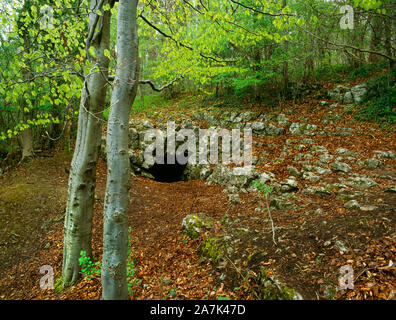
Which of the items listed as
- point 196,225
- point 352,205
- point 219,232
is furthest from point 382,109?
point 196,225

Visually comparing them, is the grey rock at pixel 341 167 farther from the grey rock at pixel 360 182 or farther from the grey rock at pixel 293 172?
the grey rock at pixel 293 172

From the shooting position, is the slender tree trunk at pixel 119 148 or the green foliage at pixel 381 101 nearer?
the slender tree trunk at pixel 119 148

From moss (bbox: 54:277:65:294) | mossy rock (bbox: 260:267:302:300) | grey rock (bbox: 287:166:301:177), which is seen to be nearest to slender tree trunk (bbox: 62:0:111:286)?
moss (bbox: 54:277:65:294)

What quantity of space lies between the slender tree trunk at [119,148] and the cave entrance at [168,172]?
22.5 feet

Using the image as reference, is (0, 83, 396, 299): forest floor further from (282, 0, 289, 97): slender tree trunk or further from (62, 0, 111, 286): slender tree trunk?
(282, 0, 289, 97): slender tree trunk

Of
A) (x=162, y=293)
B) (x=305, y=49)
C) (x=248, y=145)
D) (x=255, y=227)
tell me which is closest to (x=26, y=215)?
(x=162, y=293)

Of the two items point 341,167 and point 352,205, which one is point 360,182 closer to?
point 341,167

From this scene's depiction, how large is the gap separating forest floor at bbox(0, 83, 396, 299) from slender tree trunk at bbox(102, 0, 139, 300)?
133 cm

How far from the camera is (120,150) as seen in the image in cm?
221

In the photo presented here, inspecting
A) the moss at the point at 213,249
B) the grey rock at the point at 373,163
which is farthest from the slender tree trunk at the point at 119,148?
the grey rock at the point at 373,163

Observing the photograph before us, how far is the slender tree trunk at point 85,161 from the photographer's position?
3.56m

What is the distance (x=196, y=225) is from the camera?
4.41 m

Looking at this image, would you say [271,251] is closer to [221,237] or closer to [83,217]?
[221,237]

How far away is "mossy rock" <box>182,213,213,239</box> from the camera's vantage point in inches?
169
